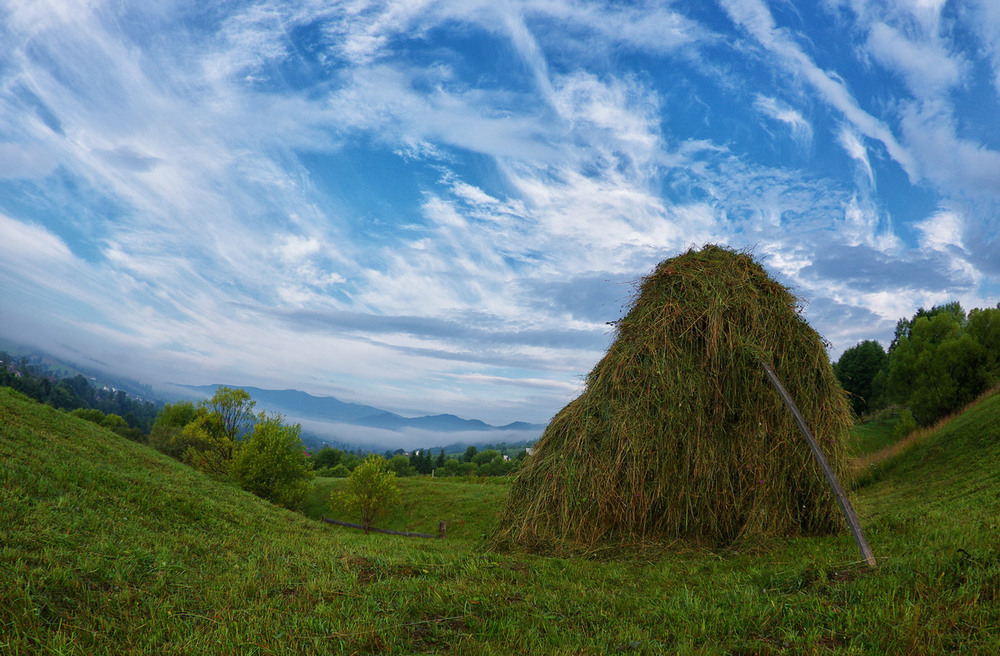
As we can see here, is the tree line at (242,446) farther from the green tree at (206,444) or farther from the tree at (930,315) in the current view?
the tree at (930,315)

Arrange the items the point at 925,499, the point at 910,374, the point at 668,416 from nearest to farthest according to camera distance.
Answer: the point at 668,416
the point at 925,499
the point at 910,374

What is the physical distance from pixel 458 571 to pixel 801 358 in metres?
7.20

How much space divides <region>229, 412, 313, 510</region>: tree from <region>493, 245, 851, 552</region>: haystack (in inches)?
943

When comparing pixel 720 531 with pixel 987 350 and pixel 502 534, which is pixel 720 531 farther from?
pixel 987 350

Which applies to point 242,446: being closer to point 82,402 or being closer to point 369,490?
point 369,490

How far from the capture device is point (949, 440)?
18.6 metres

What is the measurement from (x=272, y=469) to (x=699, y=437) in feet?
89.4

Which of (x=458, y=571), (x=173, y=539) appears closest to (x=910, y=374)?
(x=458, y=571)

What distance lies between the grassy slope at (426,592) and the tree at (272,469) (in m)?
21.9

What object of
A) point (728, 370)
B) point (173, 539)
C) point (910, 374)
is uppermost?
point (910, 374)

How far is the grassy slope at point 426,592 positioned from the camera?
149 inches

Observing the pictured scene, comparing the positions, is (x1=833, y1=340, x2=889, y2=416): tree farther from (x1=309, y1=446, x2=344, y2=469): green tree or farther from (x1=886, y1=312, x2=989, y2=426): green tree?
(x1=309, y1=446, x2=344, y2=469): green tree

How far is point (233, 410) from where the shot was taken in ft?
151

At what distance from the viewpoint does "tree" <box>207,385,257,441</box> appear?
149ft
